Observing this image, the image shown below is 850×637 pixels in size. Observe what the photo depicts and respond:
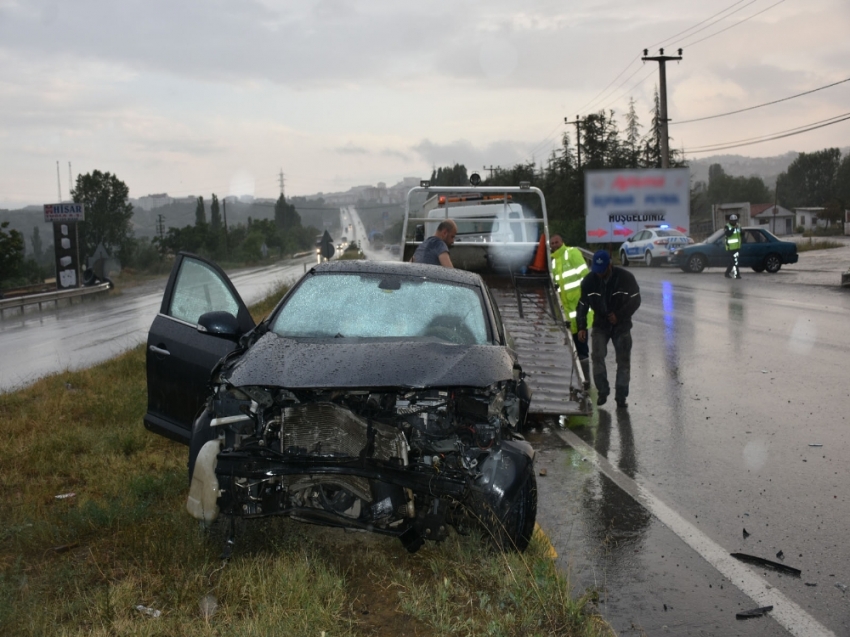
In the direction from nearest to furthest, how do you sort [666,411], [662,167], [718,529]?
[718,529]
[666,411]
[662,167]

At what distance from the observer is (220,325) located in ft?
19.3

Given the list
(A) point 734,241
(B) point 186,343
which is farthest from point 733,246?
(B) point 186,343

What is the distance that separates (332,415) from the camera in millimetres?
4602

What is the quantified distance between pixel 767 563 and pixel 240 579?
9.25ft

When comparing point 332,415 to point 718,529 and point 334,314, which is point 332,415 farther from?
point 718,529

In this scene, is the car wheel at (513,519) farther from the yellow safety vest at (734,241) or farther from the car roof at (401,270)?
the yellow safety vest at (734,241)

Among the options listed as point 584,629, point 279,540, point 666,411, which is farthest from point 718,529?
point 666,411

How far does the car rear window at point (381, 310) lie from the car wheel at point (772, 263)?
2588cm

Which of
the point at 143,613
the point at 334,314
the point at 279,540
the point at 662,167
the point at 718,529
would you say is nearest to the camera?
the point at 143,613

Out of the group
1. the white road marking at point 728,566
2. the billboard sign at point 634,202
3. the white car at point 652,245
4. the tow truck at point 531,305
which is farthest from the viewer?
the billboard sign at point 634,202

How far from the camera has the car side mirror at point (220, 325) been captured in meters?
5.86

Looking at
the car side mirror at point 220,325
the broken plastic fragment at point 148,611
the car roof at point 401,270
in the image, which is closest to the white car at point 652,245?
the car roof at point 401,270

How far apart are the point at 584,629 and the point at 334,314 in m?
2.79

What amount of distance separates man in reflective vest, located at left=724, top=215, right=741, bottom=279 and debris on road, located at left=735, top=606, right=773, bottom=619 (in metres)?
24.8
